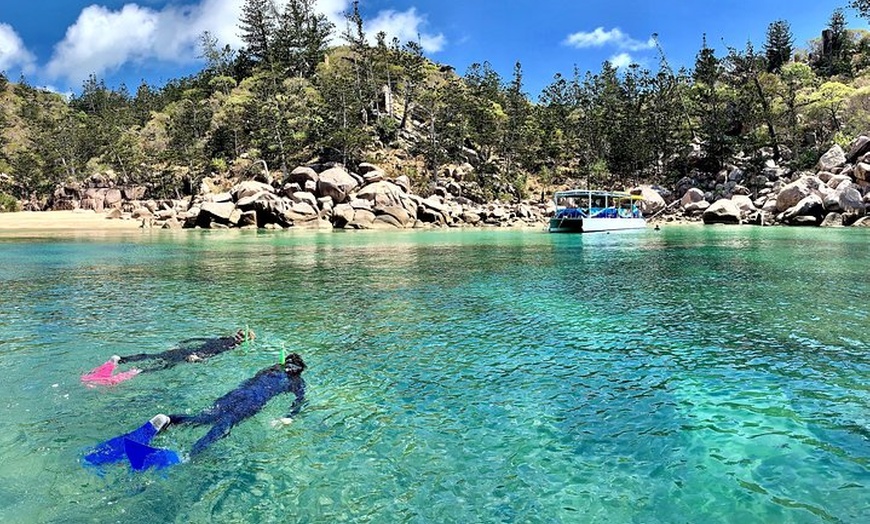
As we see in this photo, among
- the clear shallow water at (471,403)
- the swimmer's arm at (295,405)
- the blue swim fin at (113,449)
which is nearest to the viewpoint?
the clear shallow water at (471,403)

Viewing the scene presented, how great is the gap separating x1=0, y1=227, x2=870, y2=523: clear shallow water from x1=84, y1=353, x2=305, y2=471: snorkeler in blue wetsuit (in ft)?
0.51

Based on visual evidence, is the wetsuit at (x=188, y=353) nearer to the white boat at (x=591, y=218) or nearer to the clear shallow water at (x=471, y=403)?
the clear shallow water at (x=471, y=403)

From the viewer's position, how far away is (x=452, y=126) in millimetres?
67188

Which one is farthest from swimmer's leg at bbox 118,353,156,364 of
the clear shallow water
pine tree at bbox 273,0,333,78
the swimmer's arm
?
pine tree at bbox 273,0,333,78

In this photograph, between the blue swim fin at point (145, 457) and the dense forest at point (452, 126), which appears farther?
the dense forest at point (452, 126)

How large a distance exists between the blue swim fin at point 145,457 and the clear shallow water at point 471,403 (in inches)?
5.5

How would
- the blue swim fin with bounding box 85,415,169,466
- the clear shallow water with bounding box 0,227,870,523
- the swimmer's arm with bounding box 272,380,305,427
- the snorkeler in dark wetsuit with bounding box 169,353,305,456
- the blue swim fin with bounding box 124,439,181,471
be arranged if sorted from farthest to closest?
the swimmer's arm with bounding box 272,380,305,427 → the snorkeler in dark wetsuit with bounding box 169,353,305,456 → the blue swim fin with bounding box 85,415,169,466 → the blue swim fin with bounding box 124,439,181,471 → the clear shallow water with bounding box 0,227,870,523

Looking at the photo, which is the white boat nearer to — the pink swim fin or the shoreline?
the shoreline

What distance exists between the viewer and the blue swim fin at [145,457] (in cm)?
524

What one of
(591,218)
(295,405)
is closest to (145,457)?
(295,405)

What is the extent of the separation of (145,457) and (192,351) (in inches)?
160

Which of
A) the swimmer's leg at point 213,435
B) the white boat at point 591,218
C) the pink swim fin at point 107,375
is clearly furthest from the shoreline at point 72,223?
the swimmer's leg at point 213,435

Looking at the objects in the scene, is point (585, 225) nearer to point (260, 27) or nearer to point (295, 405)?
point (295, 405)

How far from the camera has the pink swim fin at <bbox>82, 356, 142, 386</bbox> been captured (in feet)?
25.9
